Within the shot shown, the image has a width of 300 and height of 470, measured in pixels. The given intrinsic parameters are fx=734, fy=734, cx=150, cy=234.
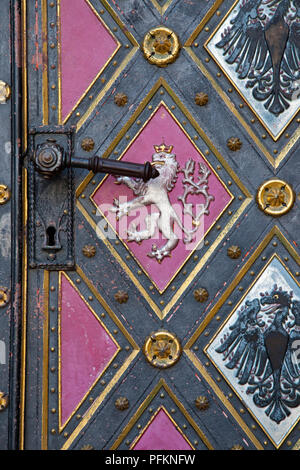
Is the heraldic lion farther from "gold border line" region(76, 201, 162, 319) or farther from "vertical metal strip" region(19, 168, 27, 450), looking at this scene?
"vertical metal strip" region(19, 168, 27, 450)

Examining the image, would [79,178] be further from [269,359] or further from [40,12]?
[269,359]

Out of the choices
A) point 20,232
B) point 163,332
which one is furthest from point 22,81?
point 163,332

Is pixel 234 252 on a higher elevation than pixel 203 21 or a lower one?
lower

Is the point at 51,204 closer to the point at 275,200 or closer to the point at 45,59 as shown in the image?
the point at 45,59

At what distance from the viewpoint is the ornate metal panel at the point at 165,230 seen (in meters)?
2.19

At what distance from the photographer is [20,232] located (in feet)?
7.29

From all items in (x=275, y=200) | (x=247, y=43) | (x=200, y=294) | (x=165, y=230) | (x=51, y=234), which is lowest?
(x=200, y=294)

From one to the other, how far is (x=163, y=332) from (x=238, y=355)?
0.77ft

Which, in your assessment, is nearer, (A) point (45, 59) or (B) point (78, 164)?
(B) point (78, 164)

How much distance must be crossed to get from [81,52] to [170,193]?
518mm

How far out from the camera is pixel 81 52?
2.27 m

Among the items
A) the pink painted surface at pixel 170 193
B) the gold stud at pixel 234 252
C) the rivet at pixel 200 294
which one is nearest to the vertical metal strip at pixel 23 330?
the pink painted surface at pixel 170 193

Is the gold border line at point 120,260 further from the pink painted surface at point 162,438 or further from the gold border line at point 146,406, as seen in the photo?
the pink painted surface at point 162,438

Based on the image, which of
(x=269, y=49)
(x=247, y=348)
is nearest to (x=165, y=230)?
(x=247, y=348)
